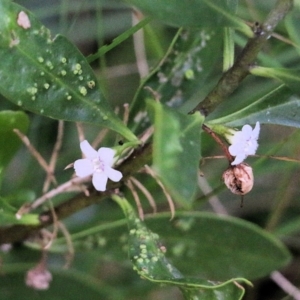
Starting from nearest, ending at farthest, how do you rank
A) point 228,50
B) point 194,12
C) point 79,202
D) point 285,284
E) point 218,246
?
point 194,12
point 228,50
point 79,202
point 218,246
point 285,284

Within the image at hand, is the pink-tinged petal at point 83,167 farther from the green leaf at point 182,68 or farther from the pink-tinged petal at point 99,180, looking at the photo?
the green leaf at point 182,68

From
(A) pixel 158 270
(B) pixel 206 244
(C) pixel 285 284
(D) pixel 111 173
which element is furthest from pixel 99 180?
(C) pixel 285 284

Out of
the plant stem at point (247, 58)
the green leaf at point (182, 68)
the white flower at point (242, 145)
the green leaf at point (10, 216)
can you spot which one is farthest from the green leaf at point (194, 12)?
the green leaf at point (10, 216)

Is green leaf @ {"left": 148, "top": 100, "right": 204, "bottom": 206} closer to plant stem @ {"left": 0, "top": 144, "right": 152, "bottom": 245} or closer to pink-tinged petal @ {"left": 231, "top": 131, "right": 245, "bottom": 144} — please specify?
pink-tinged petal @ {"left": 231, "top": 131, "right": 245, "bottom": 144}

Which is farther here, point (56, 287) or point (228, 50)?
point (56, 287)

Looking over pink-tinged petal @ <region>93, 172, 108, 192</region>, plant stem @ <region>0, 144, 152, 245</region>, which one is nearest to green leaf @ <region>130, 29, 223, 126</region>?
plant stem @ <region>0, 144, 152, 245</region>

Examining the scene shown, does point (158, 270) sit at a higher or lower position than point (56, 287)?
lower

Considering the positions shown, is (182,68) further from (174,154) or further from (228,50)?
(174,154)
